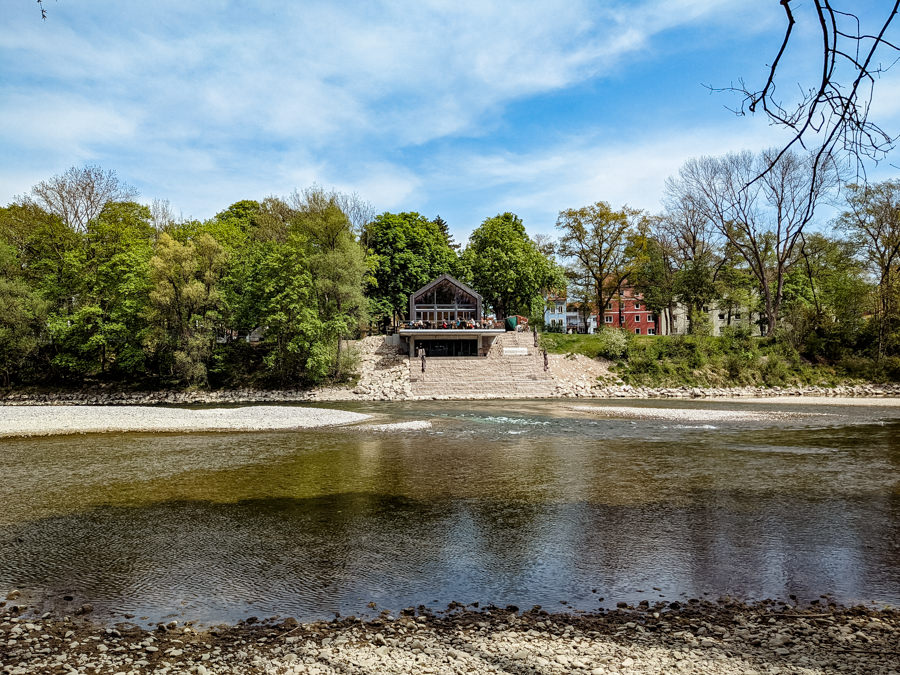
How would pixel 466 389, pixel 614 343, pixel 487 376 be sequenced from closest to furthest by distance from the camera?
pixel 466 389
pixel 487 376
pixel 614 343

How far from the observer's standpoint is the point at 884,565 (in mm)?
8234

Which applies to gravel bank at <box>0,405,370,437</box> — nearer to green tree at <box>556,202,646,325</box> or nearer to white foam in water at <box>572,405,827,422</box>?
white foam in water at <box>572,405,827,422</box>

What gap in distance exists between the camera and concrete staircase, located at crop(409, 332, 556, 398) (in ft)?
134

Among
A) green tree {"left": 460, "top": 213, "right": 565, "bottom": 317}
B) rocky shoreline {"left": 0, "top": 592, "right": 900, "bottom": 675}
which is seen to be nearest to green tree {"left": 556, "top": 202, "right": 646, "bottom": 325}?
→ green tree {"left": 460, "top": 213, "right": 565, "bottom": 317}

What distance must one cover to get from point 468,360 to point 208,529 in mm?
35928

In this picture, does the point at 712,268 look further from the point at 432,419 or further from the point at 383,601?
the point at 383,601

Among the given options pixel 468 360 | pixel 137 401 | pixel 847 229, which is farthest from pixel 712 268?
pixel 137 401

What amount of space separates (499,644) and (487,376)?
37543 mm

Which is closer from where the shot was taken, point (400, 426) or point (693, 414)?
point (400, 426)

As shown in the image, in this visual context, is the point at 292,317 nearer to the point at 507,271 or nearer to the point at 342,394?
the point at 342,394

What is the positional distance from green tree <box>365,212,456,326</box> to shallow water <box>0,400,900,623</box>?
35.6 m

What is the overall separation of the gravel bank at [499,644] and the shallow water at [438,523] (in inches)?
23.4

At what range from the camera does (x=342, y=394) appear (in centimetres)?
4006

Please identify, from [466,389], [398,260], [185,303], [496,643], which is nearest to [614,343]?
[466,389]
